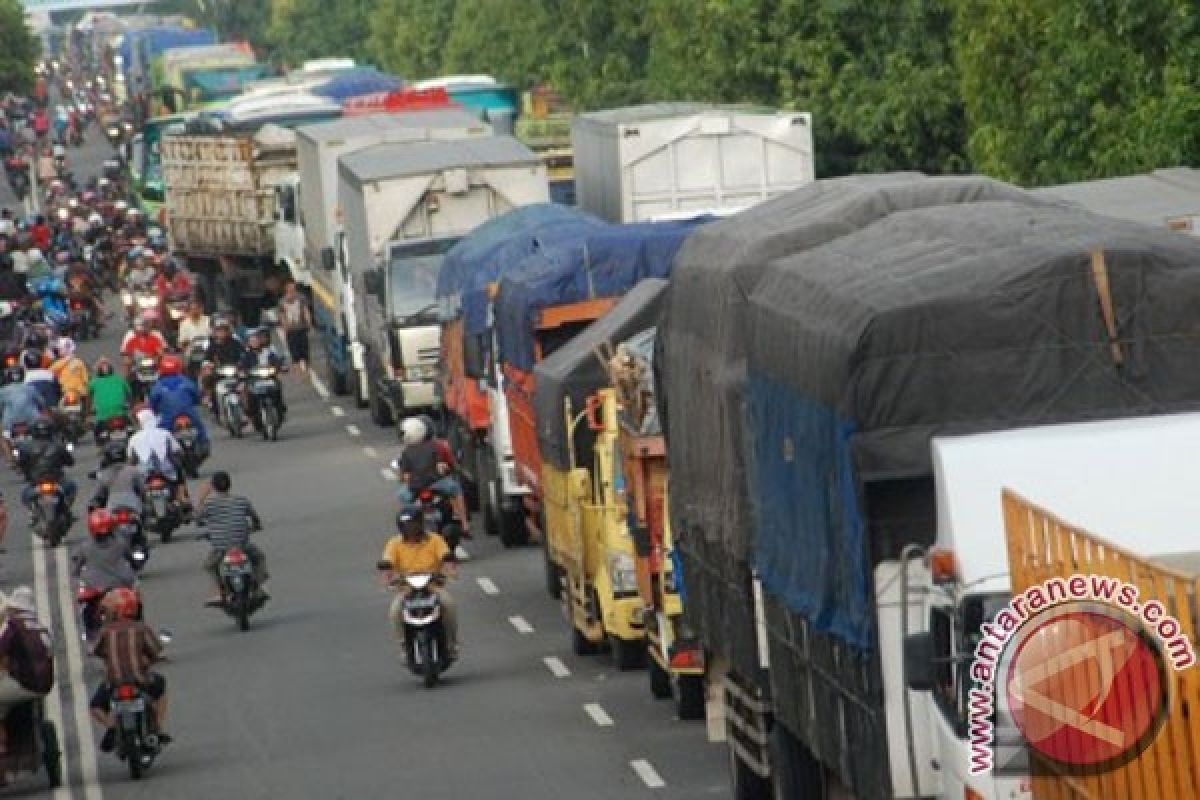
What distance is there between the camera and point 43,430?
43469 millimetres

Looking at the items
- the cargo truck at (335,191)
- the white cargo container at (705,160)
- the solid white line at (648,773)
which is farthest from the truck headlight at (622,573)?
the cargo truck at (335,191)

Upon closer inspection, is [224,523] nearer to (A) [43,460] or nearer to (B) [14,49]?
(A) [43,460]

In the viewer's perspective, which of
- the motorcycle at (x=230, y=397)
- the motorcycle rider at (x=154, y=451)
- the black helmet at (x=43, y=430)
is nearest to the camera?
the motorcycle rider at (x=154, y=451)

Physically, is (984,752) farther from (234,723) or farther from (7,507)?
(7,507)

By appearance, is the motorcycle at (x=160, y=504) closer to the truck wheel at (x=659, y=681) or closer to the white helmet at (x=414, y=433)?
the white helmet at (x=414, y=433)

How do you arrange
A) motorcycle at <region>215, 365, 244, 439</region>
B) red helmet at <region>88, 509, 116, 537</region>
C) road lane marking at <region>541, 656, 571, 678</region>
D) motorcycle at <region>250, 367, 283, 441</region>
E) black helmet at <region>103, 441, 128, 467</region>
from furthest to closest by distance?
motorcycle at <region>215, 365, 244, 439</region>, motorcycle at <region>250, 367, 283, 441</region>, black helmet at <region>103, 441, 128, 467</region>, red helmet at <region>88, 509, 116, 537</region>, road lane marking at <region>541, 656, 571, 678</region>

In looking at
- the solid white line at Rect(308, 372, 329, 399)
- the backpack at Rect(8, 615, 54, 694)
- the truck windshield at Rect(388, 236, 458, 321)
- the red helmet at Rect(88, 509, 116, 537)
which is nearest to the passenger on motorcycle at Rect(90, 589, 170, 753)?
the backpack at Rect(8, 615, 54, 694)

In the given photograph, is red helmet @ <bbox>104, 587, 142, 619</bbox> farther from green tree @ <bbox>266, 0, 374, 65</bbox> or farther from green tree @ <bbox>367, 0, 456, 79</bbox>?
green tree @ <bbox>266, 0, 374, 65</bbox>

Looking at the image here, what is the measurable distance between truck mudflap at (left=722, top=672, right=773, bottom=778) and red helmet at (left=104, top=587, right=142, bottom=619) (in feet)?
15.5

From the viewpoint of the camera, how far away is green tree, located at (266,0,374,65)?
14338 cm

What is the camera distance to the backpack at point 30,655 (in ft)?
80.1

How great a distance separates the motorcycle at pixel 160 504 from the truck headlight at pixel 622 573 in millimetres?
12478

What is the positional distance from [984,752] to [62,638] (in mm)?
19062

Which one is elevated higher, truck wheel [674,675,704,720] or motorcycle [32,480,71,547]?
truck wheel [674,675,704,720]
